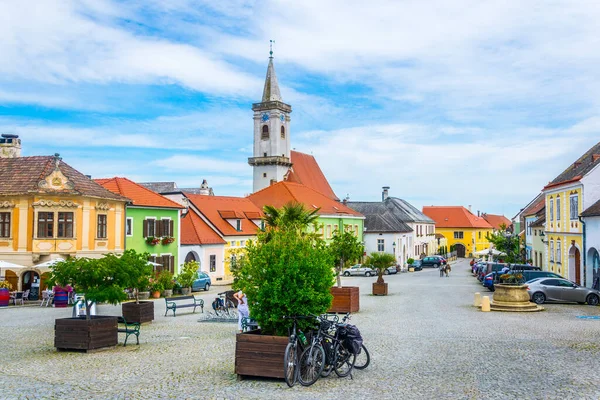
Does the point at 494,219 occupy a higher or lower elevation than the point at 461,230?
higher

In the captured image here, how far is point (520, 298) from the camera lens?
25.9 m

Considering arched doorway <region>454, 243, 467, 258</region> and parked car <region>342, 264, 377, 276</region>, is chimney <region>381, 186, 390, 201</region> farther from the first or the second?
parked car <region>342, 264, 377, 276</region>

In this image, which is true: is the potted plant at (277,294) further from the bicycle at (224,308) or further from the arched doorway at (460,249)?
the arched doorway at (460,249)

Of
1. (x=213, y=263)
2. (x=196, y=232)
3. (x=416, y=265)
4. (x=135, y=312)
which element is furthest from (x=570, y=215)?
(x=416, y=265)

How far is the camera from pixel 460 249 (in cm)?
11325

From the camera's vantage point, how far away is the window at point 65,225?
34344 mm

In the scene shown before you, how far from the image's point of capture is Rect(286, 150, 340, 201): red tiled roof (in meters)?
89.2

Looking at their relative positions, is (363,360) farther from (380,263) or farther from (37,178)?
(37,178)

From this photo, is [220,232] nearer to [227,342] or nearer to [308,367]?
[227,342]

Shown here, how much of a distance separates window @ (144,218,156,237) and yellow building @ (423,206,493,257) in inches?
3072

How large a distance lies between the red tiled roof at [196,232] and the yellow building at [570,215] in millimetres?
24735

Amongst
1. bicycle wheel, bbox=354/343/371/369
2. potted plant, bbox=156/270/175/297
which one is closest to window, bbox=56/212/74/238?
potted plant, bbox=156/270/175/297

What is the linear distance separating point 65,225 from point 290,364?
26.4m

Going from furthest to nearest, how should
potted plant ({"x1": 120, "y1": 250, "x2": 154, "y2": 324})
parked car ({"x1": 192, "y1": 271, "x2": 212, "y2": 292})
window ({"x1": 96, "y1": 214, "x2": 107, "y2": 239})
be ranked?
parked car ({"x1": 192, "y1": 271, "x2": 212, "y2": 292}) → window ({"x1": 96, "y1": 214, "x2": 107, "y2": 239}) → potted plant ({"x1": 120, "y1": 250, "x2": 154, "y2": 324})
